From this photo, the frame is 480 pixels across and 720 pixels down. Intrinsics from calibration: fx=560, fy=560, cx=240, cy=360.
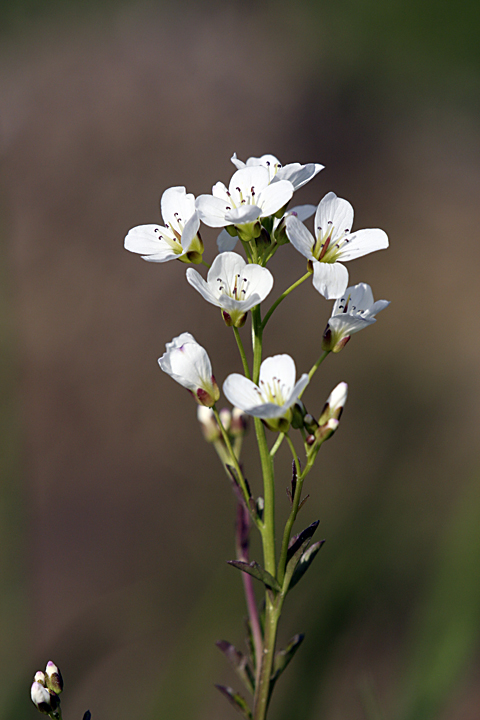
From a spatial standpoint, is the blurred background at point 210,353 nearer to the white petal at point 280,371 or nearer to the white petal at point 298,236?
the white petal at point 280,371

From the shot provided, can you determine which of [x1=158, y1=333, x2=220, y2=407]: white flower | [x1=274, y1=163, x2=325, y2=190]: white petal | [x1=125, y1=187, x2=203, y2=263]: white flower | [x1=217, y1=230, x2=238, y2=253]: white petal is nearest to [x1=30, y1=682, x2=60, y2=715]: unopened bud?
[x1=158, y1=333, x2=220, y2=407]: white flower

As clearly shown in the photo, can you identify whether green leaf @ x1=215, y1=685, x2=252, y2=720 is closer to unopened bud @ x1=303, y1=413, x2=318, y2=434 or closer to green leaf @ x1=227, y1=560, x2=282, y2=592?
green leaf @ x1=227, y1=560, x2=282, y2=592

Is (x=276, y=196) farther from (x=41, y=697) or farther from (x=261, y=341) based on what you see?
(x=41, y=697)

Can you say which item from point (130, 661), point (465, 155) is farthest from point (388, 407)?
point (465, 155)

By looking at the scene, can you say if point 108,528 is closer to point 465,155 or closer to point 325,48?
point 465,155

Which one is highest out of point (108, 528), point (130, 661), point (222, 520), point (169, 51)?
point (169, 51)

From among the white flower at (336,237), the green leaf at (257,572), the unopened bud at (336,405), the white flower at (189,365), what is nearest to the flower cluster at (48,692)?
the green leaf at (257,572)

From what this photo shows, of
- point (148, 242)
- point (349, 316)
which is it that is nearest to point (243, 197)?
point (148, 242)
